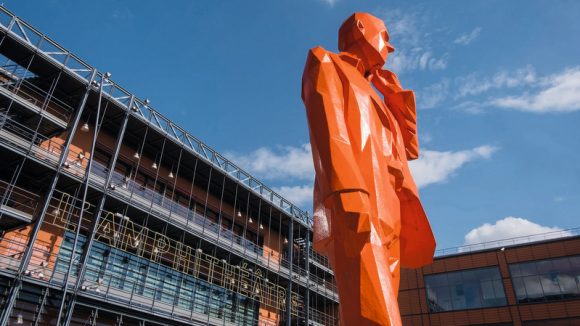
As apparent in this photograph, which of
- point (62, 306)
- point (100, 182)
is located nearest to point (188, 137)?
point (100, 182)

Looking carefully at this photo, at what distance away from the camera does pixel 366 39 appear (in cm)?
515

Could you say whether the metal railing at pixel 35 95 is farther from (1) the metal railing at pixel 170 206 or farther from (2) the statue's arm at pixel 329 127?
(2) the statue's arm at pixel 329 127

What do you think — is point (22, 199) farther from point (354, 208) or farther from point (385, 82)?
point (354, 208)

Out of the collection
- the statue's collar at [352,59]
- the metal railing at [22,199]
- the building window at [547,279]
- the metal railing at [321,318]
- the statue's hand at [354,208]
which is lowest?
the statue's hand at [354,208]

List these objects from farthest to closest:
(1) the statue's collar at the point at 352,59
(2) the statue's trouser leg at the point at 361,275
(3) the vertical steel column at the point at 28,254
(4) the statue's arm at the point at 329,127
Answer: (3) the vertical steel column at the point at 28,254, (1) the statue's collar at the point at 352,59, (4) the statue's arm at the point at 329,127, (2) the statue's trouser leg at the point at 361,275

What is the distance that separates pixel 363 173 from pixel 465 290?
998 inches

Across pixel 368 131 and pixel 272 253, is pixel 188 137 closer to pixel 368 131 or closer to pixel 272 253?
pixel 272 253

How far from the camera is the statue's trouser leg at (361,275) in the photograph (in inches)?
130

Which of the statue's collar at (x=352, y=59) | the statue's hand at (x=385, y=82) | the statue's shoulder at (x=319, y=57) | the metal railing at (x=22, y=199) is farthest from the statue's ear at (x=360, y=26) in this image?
the metal railing at (x=22, y=199)

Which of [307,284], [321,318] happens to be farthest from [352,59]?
[321,318]

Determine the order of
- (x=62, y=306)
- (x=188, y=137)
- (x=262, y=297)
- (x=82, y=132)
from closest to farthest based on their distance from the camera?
(x=62, y=306)
(x=82, y=132)
(x=188, y=137)
(x=262, y=297)

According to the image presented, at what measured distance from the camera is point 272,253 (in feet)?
83.6

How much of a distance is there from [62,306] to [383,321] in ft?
40.7

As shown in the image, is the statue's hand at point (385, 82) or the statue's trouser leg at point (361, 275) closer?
the statue's trouser leg at point (361, 275)
